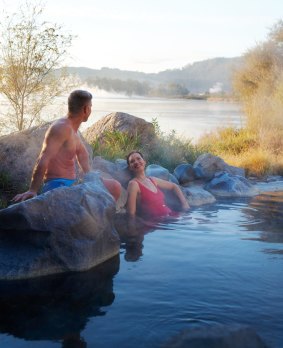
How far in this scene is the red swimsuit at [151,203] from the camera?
7938mm

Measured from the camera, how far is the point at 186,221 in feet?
25.3

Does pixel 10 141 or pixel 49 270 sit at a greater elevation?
pixel 10 141

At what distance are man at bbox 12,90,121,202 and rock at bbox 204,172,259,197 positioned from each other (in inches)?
198

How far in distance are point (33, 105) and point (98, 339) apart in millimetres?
9233

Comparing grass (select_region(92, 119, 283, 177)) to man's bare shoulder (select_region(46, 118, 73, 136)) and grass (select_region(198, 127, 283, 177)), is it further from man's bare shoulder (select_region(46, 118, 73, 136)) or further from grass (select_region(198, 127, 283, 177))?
man's bare shoulder (select_region(46, 118, 73, 136))

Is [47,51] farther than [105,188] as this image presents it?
Yes

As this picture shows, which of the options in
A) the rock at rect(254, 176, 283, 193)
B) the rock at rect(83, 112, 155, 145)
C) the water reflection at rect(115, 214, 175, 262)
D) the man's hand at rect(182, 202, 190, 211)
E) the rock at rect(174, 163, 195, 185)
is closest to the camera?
the water reflection at rect(115, 214, 175, 262)

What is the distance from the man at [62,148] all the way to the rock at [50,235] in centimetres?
27

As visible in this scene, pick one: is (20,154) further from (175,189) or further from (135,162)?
(175,189)

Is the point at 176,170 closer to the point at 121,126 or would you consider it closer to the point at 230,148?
the point at 121,126

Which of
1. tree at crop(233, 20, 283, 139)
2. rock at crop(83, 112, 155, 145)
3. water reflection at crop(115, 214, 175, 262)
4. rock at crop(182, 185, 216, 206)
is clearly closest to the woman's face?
water reflection at crop(115, 214, 175, 262)

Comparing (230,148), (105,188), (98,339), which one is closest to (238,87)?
(230,148)

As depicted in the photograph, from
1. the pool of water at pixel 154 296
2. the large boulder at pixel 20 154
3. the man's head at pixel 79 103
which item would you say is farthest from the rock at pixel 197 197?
the man's head at pixel 79 103

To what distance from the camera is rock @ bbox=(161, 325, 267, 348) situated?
3586 millimetres
